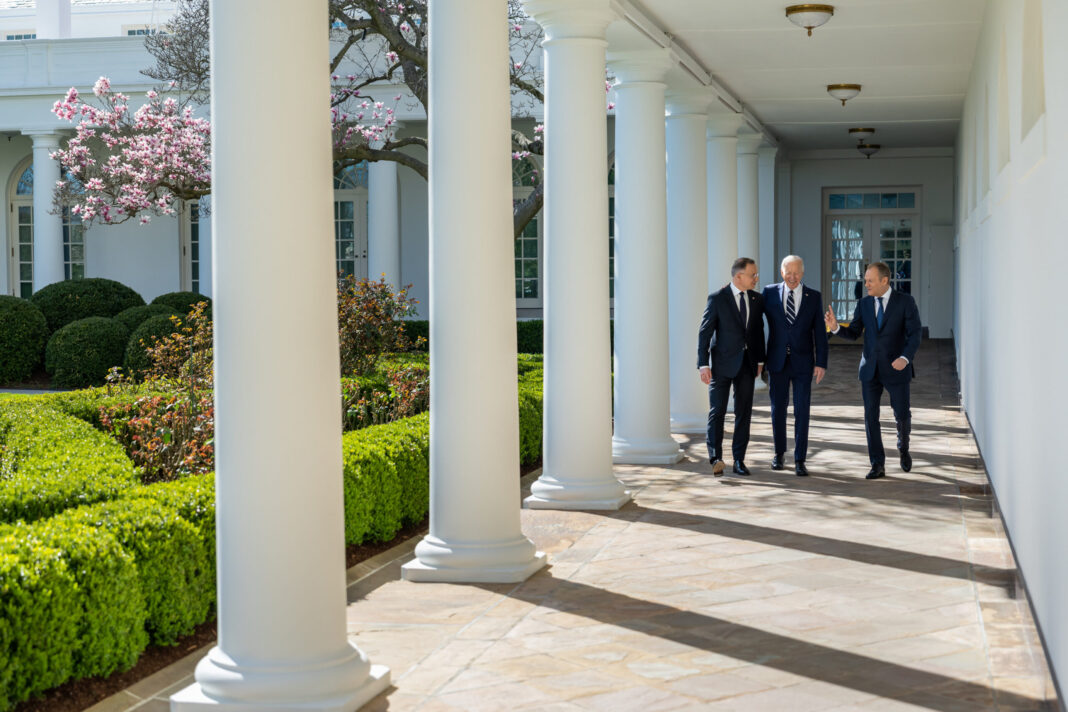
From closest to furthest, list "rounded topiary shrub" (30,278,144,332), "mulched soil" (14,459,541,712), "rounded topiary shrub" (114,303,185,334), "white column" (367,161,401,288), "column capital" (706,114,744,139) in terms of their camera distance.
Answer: "mulched soil" (14,459,541,712), "column capital" (706,114,744,139), "rounded topiary shrub" (114,303,185,334), "rounded topiary shrub" (30,278,144,332), "white column" (367,161,401,288)

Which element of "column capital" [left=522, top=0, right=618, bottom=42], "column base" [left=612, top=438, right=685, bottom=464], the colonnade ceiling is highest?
the colonnade ceiling

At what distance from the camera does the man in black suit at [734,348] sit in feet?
31.1

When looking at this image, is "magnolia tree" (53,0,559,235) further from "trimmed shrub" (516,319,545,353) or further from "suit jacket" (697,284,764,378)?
"trimmed shrub" (516,319,545,353)

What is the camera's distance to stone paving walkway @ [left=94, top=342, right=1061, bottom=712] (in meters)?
4.42

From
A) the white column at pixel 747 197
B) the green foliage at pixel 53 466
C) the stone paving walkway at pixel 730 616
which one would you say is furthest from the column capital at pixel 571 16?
the white column at pixel 747 197

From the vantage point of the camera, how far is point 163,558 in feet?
16.3

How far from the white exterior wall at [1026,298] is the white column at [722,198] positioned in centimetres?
→ 437

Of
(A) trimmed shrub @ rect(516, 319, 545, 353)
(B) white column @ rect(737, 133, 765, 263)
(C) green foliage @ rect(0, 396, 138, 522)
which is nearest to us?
→ (C) green foliage @ rect(0, 396, 138, 522)

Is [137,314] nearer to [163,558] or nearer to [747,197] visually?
[747,197]

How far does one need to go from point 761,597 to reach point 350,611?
1.96m

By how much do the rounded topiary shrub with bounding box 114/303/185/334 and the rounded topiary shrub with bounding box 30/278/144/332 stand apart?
1.23 metres

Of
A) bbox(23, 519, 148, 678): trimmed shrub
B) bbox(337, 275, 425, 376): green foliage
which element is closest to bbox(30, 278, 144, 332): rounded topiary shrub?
bbox(337, 275, 425, 376): green foliage

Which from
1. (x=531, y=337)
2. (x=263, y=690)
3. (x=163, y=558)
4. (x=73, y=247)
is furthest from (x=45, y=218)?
(x=263, y=690)

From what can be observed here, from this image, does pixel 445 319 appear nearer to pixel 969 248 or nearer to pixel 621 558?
pixel 621 558
